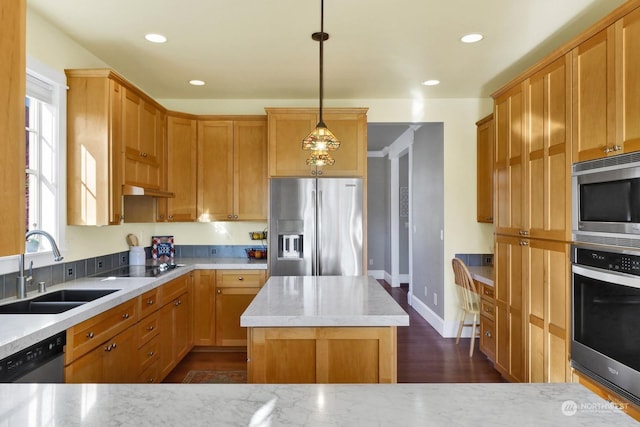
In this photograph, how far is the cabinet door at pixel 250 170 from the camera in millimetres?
4137

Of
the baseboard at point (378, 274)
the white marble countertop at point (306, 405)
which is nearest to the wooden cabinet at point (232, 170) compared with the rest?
the white marble countertop at point (306, 405)

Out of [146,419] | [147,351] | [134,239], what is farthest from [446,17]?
[134,239]

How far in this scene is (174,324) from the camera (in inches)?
135

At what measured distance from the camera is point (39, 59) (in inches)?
102

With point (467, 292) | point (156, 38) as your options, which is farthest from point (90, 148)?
point (467, 292)

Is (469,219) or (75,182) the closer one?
(75,182)

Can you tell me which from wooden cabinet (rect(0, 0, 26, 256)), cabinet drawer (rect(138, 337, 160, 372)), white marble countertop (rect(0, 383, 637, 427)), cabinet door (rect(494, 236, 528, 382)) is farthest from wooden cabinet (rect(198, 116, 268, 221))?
wooden cabinet (rect(0, 0, 26, 256))

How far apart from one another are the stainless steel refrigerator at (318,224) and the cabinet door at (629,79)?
226 centimetres

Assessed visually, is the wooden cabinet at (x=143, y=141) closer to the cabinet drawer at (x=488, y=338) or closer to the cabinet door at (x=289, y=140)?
the cabinet door at (x=289, y=140)

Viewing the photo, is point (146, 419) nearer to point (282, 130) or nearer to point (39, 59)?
point (39, 59)

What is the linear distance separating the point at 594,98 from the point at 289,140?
8.39ft

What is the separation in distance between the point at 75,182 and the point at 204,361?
203 centimetres

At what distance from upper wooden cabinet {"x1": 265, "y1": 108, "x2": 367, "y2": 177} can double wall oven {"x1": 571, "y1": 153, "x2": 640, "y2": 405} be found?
201cm

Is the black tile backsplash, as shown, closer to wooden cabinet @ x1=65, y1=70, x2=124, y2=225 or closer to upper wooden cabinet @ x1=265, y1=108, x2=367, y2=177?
wooden cabinet @ x1=65, y1=70, x2=124, y2=225
